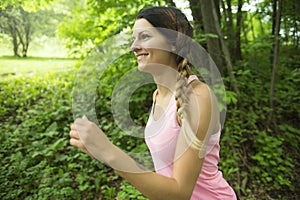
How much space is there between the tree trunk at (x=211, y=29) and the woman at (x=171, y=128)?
7.91 feet

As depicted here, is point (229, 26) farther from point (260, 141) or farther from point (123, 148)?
point (123, 148)

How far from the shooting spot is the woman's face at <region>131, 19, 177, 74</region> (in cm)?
100

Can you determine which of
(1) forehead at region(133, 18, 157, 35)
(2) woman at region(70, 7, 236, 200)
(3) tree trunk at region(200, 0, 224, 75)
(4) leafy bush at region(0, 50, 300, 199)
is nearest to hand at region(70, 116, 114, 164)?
(2) woman at region(70, 7, 236, 200)

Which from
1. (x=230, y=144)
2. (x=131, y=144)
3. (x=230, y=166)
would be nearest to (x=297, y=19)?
(x=230, y=144)

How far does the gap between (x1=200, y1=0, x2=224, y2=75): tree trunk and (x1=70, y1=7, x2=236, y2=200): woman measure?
94.9 inches

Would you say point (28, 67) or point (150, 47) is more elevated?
point (150, 47)

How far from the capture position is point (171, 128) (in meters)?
0.97

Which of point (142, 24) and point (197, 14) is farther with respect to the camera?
point (197, 14)

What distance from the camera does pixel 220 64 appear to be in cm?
359

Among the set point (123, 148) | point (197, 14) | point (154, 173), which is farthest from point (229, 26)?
point (154, 173)

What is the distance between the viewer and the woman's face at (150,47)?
3.29ft

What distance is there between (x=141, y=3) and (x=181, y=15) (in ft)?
8.43

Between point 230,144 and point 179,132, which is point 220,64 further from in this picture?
point 179,132

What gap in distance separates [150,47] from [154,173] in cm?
49
